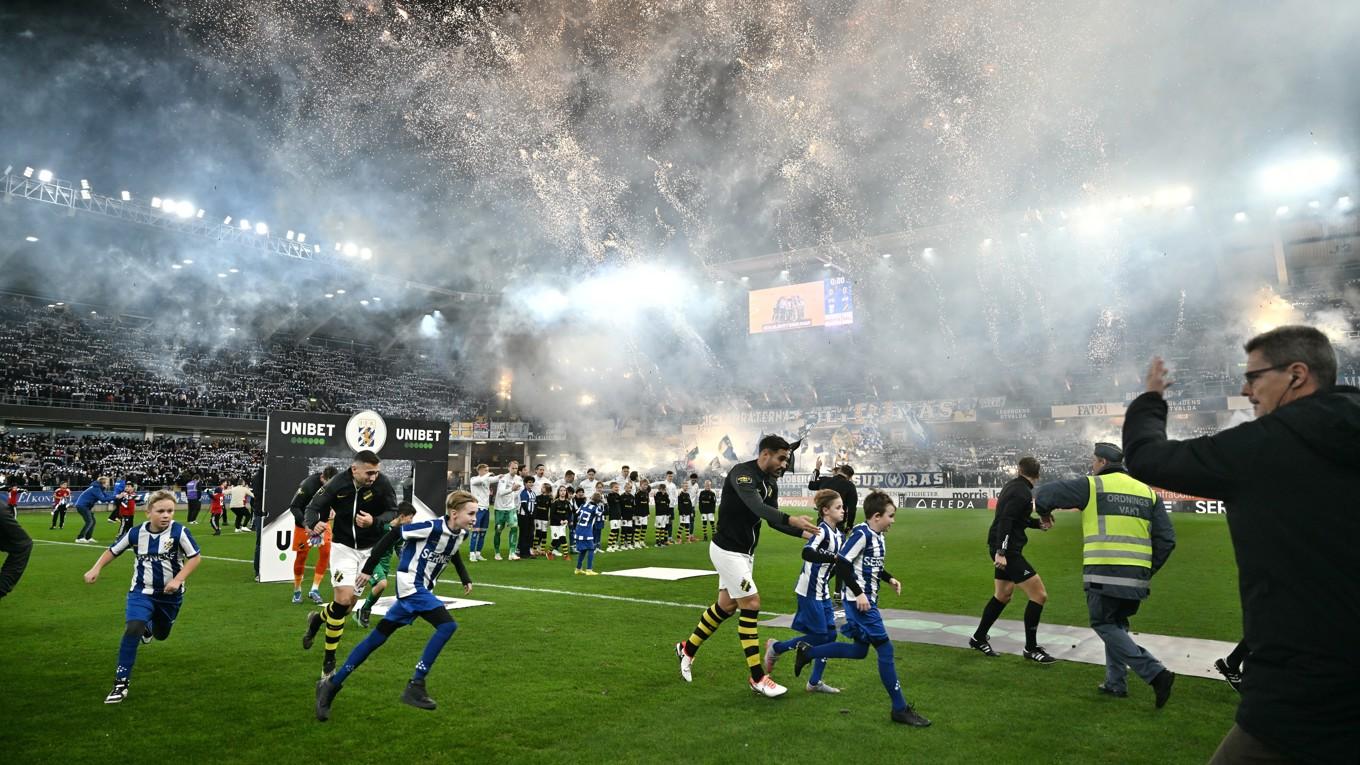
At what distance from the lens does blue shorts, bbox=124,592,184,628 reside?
670cm

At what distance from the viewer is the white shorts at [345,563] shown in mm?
8586

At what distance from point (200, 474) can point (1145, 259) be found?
59.6m

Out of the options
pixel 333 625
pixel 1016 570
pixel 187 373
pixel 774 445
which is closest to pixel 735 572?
pixel 774 445

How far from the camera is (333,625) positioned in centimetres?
708

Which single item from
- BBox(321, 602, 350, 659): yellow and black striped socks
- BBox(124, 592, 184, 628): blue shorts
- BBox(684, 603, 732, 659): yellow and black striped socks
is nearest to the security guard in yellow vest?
BBox(684, 603, 732, 659): yellow and black striped socks

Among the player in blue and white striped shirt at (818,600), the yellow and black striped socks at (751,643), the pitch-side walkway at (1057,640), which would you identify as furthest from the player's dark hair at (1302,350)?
the pitch-side walkway at (1057,640)

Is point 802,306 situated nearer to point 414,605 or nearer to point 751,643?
point 751,643

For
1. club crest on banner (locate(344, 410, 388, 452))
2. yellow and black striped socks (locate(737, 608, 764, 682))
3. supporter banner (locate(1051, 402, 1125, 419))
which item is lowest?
yellow and black striped socks (locate(737, 608, 764, 682))

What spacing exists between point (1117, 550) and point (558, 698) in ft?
16.9

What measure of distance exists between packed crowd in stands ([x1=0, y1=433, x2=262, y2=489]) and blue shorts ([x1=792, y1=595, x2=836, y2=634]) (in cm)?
3672

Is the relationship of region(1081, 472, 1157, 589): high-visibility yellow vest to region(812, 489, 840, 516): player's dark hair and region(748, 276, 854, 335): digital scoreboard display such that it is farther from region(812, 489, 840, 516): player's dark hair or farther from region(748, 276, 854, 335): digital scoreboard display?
region(748, 276, 854, 335): digital scoreboard display

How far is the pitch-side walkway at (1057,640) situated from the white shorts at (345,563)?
5238 millimetres

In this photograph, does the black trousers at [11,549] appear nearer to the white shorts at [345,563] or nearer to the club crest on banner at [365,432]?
the white shorts at [345,563]

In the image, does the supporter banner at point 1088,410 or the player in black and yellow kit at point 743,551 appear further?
the supporter banner at point 1088,410
